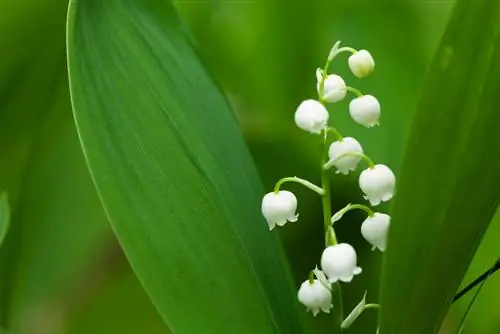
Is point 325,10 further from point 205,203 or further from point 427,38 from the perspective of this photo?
point 205,203

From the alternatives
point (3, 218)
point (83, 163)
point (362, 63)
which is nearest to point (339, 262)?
point (362, 63)

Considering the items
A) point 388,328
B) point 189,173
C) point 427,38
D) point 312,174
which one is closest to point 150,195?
point 189,173

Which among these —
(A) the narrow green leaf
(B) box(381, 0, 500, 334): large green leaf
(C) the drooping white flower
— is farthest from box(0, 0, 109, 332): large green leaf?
(B) box(381, 0, 500, 334): large green leaf

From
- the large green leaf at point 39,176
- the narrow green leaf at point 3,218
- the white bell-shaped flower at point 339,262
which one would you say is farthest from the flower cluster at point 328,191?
the large green leaf at point 39,176

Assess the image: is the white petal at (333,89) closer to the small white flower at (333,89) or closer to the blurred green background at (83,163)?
the small white flower at (333,89)

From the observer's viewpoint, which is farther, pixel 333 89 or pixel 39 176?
pixel 39 176

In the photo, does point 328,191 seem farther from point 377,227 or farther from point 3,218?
point 3,218

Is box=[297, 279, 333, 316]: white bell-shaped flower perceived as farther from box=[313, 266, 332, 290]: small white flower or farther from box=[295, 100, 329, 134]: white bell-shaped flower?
box=[295, 100, 329, 134]: white bell-shaped flower
